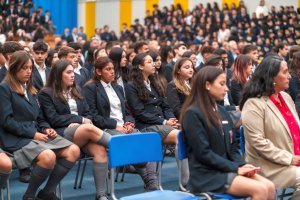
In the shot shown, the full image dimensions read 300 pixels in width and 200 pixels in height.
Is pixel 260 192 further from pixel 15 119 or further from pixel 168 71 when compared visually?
pixel 168 71

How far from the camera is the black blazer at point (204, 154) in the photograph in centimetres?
415

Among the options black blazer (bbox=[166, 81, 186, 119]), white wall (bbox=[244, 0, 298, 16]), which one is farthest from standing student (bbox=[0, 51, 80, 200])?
white wall (bbox=[244, 0, 298, 16])

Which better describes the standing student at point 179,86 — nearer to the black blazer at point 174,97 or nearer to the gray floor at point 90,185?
the black blazer at point 174,97

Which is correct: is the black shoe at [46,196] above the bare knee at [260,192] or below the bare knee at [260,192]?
below

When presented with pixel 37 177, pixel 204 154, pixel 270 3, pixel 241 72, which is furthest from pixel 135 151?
pixel 270 3

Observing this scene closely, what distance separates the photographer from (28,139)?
512 centimetres

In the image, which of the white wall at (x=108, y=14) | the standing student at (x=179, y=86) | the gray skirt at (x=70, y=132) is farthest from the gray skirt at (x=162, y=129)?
the white wall at (x=108, y=14)

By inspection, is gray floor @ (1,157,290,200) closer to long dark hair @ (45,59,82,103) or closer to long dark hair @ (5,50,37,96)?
long dark hair @ (45,59,82,103)

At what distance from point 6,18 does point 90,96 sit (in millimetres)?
16404

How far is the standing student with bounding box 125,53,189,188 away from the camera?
20.1 feet

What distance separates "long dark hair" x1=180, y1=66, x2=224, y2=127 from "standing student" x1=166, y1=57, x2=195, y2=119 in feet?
7.28

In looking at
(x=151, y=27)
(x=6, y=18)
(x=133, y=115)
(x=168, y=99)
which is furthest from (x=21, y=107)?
(x=151, y=27)

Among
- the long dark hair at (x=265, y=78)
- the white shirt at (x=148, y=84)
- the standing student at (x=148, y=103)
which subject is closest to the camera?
the long dark hair at (x=265, y=78)

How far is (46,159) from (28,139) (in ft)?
0.94
